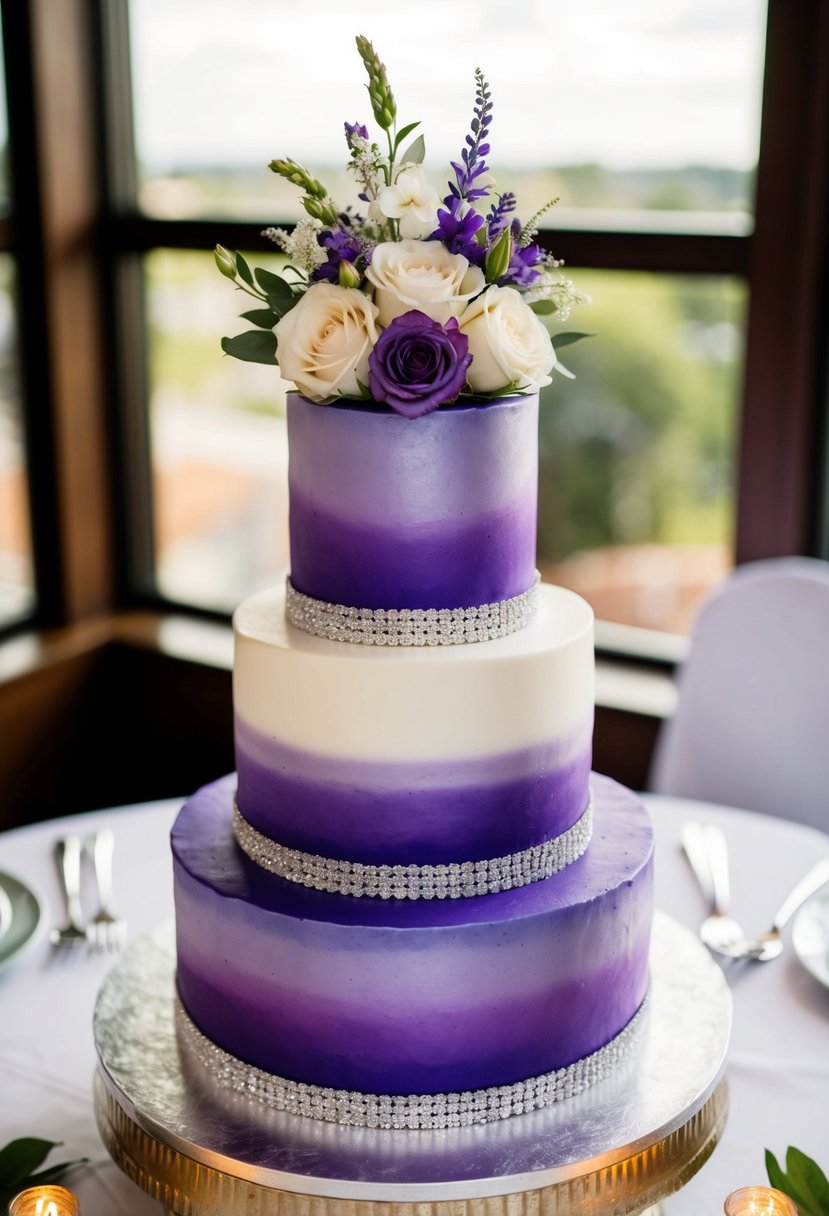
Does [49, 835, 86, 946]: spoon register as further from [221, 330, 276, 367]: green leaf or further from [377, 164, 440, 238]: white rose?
[377, 164, 440, 238]: white rose

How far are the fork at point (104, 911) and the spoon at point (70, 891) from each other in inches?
0.7

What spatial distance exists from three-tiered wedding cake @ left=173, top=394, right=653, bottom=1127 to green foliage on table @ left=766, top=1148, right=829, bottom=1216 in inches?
8.0

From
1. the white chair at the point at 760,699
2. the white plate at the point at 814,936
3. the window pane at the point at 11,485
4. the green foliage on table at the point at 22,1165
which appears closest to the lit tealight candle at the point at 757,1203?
the white plate at the point at 814,936

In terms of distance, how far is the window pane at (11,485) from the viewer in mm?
3385

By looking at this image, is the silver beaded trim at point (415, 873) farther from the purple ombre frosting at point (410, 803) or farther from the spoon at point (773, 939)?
the spoon at point (773, 939)

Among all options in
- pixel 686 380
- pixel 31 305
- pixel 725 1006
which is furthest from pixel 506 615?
pixel 31 305

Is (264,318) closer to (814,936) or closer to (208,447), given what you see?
(814,936)

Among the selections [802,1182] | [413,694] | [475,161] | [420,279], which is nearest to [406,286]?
[420,279]

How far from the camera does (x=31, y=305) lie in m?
3.40

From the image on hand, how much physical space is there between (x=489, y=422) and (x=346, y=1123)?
0.68 m

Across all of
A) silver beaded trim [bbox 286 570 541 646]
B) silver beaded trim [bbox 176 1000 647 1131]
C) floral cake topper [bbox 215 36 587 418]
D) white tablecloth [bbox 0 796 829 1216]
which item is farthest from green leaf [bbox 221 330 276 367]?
white tablecloth [bbox 0 796 829 1216]

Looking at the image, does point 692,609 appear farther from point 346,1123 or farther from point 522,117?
point 346,1123

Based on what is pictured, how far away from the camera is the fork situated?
5.83ft

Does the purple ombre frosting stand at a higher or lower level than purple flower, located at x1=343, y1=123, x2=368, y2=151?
lower
